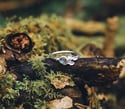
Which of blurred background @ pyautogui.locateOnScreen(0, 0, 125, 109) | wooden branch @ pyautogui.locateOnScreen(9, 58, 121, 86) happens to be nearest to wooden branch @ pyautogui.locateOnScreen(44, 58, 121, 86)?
wooden branch @ pyautogui.locateOnScreen(9, 58, 121, 86)

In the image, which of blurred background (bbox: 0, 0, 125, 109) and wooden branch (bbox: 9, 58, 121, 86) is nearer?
wooden branch (bbox: 9, 58, 121, 86)

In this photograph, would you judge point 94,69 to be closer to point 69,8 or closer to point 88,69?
point 88,69

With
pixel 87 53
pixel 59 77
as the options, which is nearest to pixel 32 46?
pixel 59 77

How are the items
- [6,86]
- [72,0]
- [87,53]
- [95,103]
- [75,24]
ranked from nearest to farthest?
[6,86]
[95,103]
[87,53]
[75,24]
[72,0]

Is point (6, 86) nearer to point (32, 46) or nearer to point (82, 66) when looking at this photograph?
point (32, 46)

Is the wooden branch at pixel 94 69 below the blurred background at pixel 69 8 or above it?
below

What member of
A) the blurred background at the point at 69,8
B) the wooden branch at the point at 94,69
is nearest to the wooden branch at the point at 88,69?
the wooden branch at the point at 94,69

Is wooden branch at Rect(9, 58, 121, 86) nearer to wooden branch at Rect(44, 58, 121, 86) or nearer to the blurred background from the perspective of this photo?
wooden branch at Rect(44, 58, 121, 86)

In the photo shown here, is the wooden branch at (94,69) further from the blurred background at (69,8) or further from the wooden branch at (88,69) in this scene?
the blurred background at (69,8)
